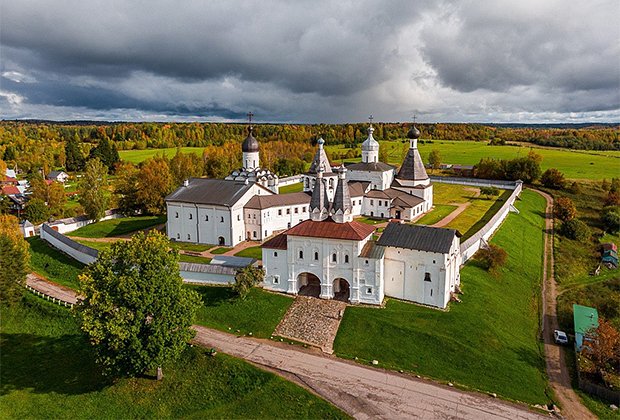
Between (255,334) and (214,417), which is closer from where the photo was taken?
(214,417)

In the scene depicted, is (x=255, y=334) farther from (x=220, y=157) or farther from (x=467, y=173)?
(x=467, y=173)

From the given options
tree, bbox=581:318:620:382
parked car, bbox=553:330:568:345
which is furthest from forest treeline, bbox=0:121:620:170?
tree, bbox=581:318:620:382

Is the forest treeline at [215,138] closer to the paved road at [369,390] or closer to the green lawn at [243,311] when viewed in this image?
the green lawn at [243,311]

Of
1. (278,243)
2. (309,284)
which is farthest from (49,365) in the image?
(309,284)

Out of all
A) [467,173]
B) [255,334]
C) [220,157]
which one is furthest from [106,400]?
[467,173]

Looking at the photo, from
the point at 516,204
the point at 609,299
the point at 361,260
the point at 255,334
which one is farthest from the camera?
the point at 516,204

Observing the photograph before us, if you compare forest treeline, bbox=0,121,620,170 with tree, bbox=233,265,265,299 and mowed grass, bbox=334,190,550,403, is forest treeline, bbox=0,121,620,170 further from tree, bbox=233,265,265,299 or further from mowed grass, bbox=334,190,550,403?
mowed grass, bbox=334,190,550,403

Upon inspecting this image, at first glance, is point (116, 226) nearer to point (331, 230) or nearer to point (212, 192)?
point (212, 192)

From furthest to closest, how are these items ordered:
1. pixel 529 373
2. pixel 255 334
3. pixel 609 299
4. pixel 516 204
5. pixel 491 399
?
pixel 516 204 → pixel 609 299 → pixel 255 334 → pixel 529 373 → pixel 491 399
